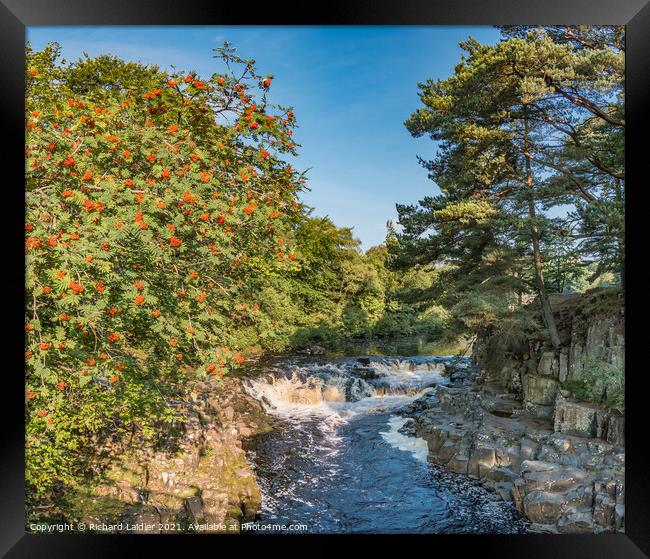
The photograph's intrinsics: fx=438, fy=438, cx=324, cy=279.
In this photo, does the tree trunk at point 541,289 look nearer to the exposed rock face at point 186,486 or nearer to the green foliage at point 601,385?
the green foliage at point 601,385

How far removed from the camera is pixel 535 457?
4.48 metres

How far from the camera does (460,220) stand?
18.8 ft

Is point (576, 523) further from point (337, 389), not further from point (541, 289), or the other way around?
point (337, 389)

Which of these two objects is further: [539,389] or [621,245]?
[539,389]

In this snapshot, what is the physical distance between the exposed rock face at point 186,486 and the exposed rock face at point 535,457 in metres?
2.36

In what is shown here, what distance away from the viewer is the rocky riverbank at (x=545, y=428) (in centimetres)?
371

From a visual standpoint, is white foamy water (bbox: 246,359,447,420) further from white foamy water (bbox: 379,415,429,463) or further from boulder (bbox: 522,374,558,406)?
boulder (bbox: 522,374,558,406)

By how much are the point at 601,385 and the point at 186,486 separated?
168 inches

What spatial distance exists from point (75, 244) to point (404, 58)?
11.3ft

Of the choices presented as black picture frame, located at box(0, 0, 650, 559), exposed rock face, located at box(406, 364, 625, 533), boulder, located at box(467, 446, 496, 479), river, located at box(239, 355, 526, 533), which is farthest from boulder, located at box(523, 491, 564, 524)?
black picture frame, located at box(0, 0, 650, 559)

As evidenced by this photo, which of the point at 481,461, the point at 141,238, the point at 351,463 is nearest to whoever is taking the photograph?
the point at 141,238
